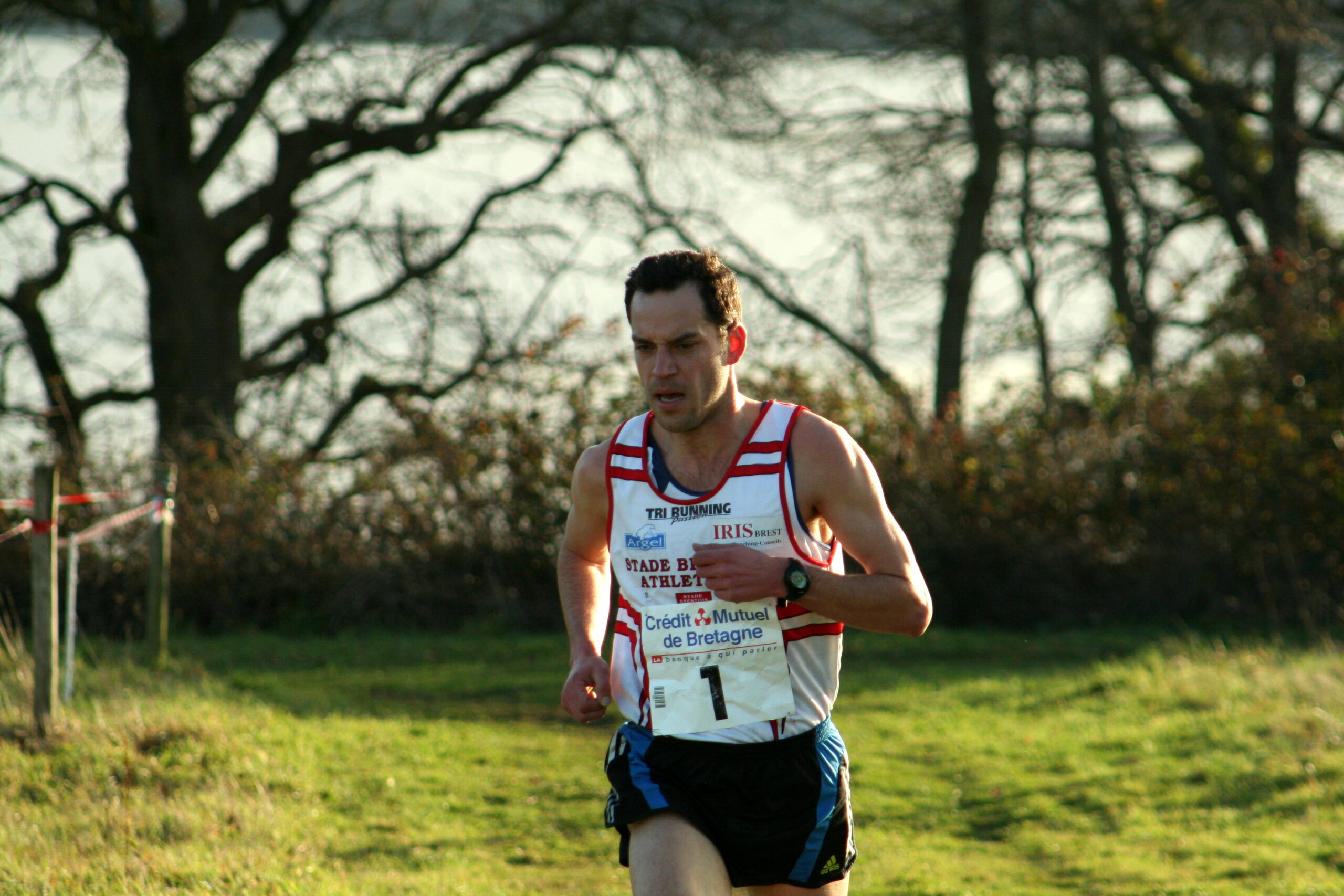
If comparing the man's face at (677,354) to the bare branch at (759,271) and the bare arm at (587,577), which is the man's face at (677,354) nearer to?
the bare arm at (587,577)

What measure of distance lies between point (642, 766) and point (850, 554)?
74cm

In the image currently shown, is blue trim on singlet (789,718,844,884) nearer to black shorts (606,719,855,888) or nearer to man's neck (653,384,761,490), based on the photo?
black shorts (606,719,855,888)

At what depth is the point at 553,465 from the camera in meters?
14.1

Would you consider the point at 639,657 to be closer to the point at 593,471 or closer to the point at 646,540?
the point at 646,540

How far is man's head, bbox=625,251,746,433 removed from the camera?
3330 mm

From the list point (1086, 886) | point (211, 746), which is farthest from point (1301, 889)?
point (211, 746)

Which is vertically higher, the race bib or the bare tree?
the bare tree

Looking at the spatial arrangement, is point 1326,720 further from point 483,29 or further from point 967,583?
point 483,29

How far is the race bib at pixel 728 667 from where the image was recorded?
3338mm

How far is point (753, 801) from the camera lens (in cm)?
334

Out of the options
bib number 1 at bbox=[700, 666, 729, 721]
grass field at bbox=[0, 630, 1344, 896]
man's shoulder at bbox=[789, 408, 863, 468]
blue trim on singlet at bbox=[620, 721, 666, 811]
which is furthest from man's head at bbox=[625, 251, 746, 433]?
grass field at bbox=[0, 630, 1344, 896]

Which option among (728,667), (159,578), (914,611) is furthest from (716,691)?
(159,578)

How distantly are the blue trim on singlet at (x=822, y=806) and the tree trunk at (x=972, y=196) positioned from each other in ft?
51.9

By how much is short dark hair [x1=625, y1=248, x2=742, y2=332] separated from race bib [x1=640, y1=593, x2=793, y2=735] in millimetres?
685
